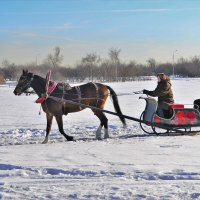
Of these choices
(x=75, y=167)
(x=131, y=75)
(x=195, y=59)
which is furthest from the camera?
(x=195, y=59)

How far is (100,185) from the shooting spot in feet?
17.1

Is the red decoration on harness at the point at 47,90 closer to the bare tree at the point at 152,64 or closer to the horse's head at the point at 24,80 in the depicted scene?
the horse's head at the point at 24,80

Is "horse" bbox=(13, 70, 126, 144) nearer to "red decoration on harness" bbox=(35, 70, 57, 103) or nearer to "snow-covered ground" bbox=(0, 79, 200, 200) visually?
"red decoration on harness" bbox=(35, 70, 57, 103)

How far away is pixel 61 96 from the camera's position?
9984 millimetres

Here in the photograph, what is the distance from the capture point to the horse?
978cm

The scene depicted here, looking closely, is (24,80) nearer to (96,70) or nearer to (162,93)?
(162,93)

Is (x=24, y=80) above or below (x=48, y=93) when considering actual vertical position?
above

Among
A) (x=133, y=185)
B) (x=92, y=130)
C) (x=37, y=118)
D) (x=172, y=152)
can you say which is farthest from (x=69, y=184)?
(x=37, y=118)

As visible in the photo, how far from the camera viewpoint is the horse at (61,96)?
32.1ft

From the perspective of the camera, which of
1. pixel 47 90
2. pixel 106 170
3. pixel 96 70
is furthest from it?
pixel 96 70

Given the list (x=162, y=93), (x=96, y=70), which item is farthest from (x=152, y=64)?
(x=162, y=93)

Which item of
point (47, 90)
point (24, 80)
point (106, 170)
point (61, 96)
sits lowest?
point (106, 170)

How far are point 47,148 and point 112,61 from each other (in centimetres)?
7200

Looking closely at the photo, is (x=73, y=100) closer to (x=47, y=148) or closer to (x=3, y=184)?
(x=47, y=148)
